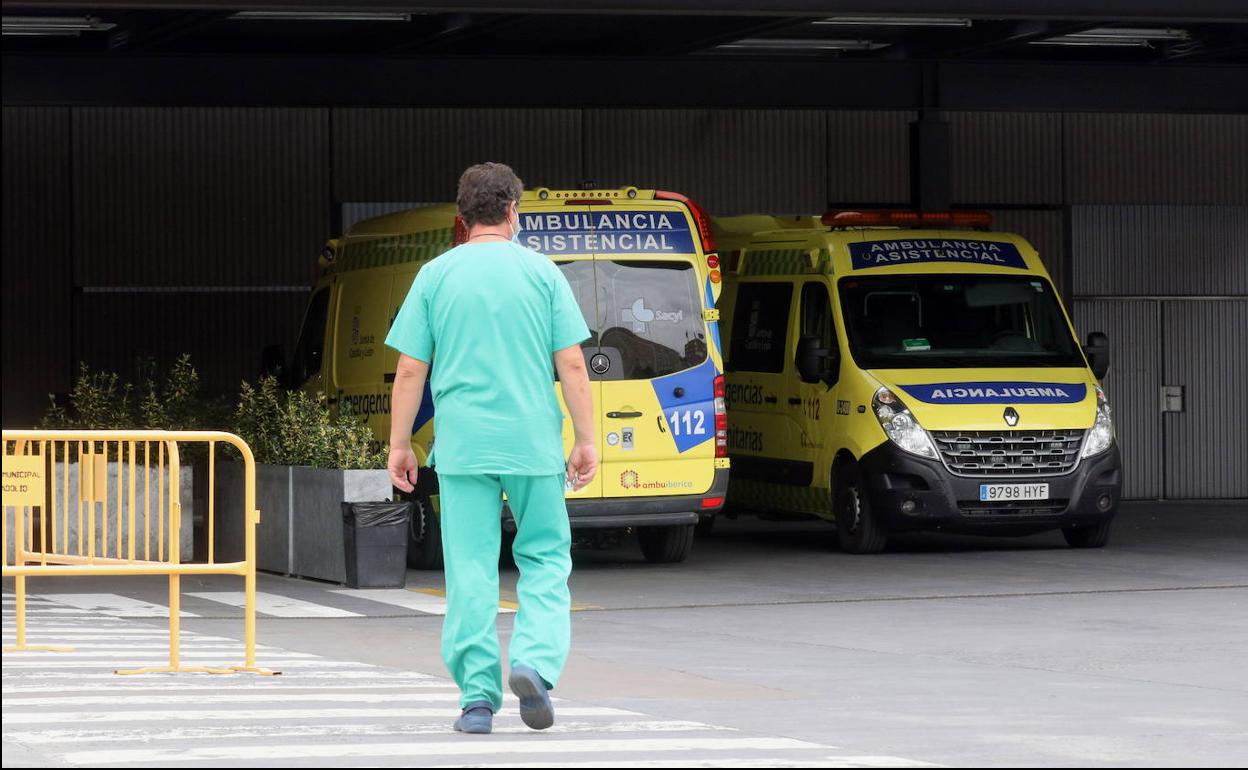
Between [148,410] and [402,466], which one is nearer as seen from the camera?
[402,466]

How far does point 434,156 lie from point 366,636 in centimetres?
1255

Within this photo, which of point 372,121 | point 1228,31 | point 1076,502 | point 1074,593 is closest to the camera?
point 1074,593

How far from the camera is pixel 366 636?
12125 millimetres

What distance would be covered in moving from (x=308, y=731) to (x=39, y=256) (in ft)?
53.4

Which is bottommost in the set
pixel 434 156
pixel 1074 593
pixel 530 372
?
pixel 1074 593

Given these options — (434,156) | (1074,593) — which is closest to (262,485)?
(1074,593)

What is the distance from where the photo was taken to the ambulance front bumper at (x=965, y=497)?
670 inches

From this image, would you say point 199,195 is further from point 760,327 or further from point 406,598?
point 406,598

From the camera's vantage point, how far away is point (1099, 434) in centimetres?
1750

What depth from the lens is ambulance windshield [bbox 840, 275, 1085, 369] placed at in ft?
58.2

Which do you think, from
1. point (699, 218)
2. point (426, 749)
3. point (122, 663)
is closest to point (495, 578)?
point (426, 749)

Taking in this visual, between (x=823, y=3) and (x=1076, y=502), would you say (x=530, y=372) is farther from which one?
(x=1076, y=502)

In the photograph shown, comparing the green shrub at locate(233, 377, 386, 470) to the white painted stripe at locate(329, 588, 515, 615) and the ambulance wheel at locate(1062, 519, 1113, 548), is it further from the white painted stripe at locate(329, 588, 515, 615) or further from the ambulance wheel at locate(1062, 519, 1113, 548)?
the ambulance wheel at locate(1062, 519, 1113, 548)

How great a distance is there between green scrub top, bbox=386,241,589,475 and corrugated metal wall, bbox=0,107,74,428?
16033 millimetres
